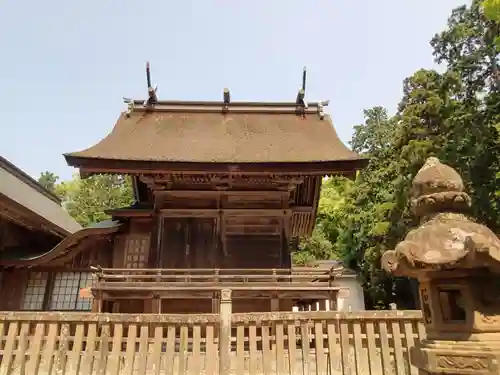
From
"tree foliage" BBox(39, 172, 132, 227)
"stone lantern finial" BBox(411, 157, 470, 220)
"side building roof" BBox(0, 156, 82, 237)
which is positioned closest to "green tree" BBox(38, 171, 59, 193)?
"tree foliage" BBox(39, 172, 132, 227)

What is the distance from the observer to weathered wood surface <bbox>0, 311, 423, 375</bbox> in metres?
5.15

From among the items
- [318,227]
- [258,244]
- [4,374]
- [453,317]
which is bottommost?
[4,374]

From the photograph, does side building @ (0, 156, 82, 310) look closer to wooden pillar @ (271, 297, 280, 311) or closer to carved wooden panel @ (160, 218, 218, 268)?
carved wooden panel @ (160, 218, 218, 268)

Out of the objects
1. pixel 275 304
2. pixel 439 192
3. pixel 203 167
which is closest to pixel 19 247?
pixel 203 167

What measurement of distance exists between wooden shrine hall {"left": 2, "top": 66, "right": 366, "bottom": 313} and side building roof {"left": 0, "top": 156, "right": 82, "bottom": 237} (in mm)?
1595

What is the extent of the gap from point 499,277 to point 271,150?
7.31 meters

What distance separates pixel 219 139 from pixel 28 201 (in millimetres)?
9040

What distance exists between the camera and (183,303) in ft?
31.8

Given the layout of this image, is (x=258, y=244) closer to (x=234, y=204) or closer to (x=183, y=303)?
(x=234, y=204)

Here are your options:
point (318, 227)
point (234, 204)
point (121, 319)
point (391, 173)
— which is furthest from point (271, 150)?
point (318, 227)

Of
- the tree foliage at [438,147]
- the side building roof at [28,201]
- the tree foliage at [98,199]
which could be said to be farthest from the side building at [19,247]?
the tree foliage at [98,199]

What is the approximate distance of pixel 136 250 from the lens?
421 inches

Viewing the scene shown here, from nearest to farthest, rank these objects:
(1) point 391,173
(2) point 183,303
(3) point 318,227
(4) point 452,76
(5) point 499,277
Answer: (5) point 499,277 < (2) point 183,303 < (4) point 452,76 < (1) point 391,173 < (3) point 318,227

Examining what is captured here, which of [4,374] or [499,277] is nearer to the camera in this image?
[499,277]
